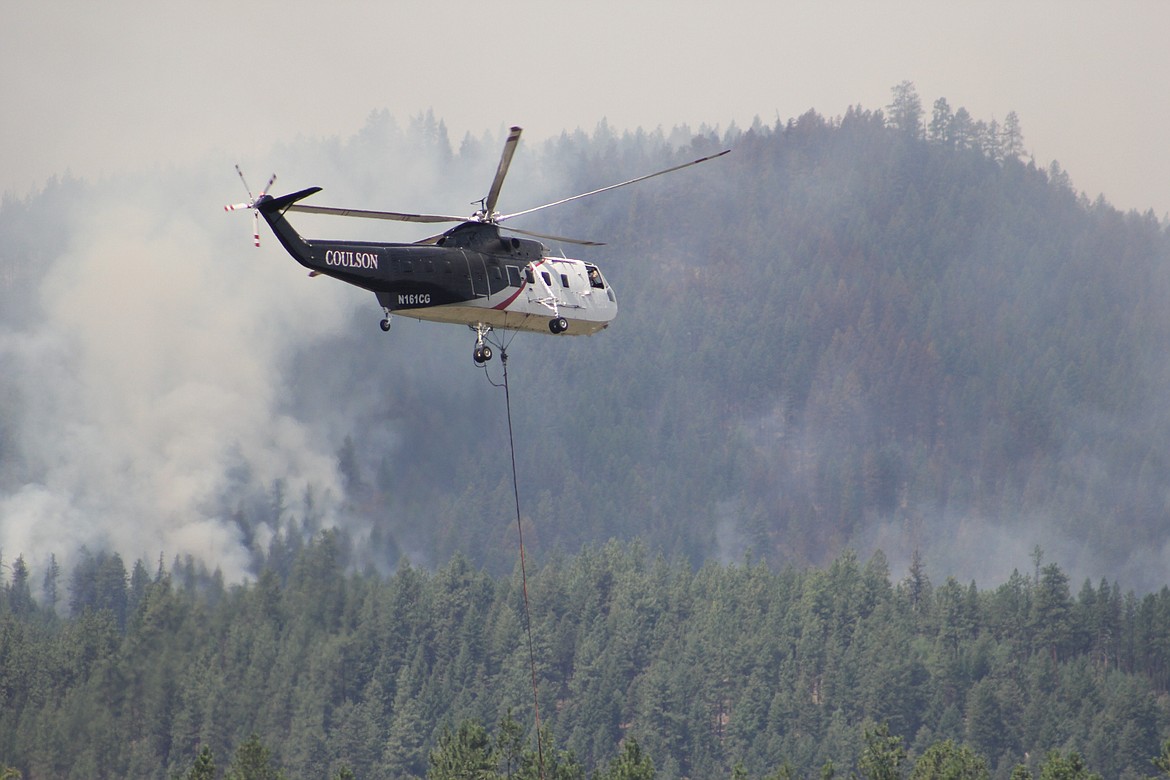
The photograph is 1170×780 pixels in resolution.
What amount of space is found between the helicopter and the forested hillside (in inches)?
4312

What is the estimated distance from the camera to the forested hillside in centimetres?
16438

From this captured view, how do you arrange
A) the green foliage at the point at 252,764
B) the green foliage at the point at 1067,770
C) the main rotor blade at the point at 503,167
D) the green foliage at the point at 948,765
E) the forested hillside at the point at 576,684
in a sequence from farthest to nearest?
the forested hillside at the point at 576,684
the green foliage at the point at 252,764
the green foliage at the point at 948,765
the green foliage at the point at 1067,770
the main rotor blade at the point at 503,167

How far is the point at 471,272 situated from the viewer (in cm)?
5178

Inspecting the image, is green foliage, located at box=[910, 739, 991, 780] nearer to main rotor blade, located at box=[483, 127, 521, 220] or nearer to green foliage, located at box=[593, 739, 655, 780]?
green foliage, located at box=[593, 739, 655, 780]

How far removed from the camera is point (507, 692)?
190250 mm

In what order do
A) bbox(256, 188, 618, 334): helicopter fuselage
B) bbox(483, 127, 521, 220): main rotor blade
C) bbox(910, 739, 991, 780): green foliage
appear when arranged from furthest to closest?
bbox(910, 739, 991, 780): green foliage, bbox(256, 188, 618, 334): helicopter fuselage, bbox(483, 127, 521, 220): main rotor blade

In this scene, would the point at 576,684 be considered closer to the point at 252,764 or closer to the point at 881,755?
the point at 252,764

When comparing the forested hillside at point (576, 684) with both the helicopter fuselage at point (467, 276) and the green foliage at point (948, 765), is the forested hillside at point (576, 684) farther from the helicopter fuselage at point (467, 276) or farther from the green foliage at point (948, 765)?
the helicopter fuselage at point (467, 276)

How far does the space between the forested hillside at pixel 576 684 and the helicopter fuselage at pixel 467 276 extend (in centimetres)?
10910

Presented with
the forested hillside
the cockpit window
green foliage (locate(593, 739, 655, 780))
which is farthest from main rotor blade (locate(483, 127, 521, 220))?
the forested hillside

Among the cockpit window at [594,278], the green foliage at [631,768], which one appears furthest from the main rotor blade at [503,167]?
the green foliage at [631,768]

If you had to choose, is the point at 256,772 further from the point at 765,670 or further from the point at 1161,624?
the point at 1161,624

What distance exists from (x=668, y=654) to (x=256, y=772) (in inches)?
3332

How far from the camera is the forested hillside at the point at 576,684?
539 feet
